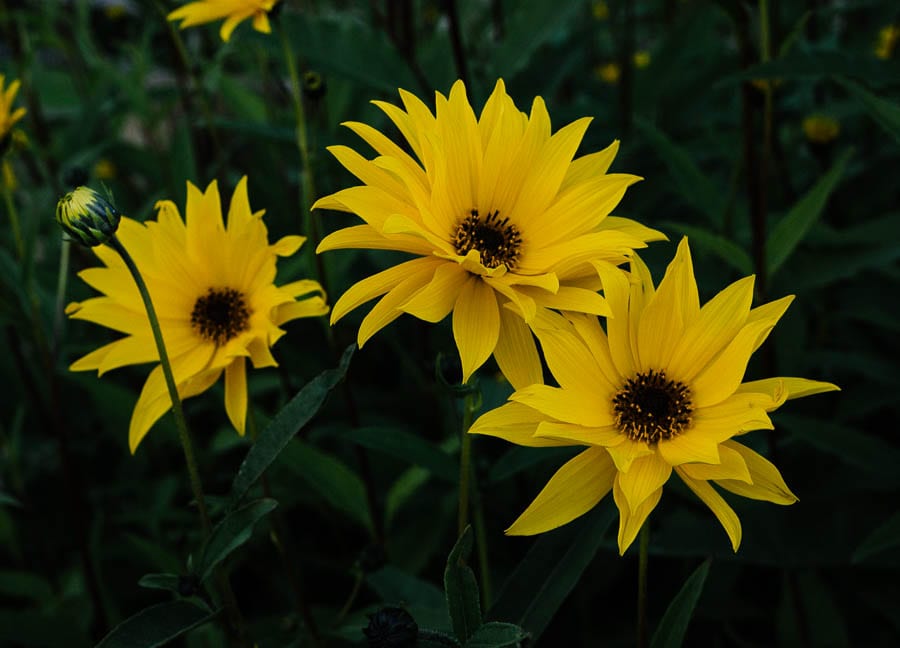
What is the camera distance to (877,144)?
177 centimetres

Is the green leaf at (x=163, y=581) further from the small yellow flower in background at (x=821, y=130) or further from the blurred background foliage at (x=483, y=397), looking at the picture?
the small yellow flower in background at (x=821, y=130)

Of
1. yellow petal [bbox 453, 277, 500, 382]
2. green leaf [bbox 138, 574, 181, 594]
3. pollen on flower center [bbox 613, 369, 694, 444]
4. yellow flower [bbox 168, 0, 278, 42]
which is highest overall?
yellow flower [bbox 168, 0, 278, 42]

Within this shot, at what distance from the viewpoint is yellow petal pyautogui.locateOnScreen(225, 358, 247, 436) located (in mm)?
755

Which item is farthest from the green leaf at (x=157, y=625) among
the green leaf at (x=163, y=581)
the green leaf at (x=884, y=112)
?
the green leaf at (x=884, y=112)

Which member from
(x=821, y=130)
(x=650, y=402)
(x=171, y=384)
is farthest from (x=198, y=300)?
(x=821, y=130)

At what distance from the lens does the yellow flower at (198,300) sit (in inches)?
30.3

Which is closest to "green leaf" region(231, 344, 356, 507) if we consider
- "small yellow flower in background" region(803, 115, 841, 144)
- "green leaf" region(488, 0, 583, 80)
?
"green leaf" region(488, 0, 583, 80)

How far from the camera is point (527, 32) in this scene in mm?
1270

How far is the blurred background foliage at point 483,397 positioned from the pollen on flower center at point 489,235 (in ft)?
0.37

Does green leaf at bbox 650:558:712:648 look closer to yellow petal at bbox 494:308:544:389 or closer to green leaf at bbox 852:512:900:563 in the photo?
yellow petal at bbox 494:308:544:389

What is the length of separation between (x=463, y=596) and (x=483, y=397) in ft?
1.22

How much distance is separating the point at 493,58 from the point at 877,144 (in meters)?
0.93

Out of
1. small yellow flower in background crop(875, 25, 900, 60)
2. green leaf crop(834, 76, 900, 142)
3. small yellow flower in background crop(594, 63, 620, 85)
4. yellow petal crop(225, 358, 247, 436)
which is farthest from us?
small yellow flower in background crop(594, 63, 620, 85)

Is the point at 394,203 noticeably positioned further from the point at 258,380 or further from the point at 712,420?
the point at 258,380
